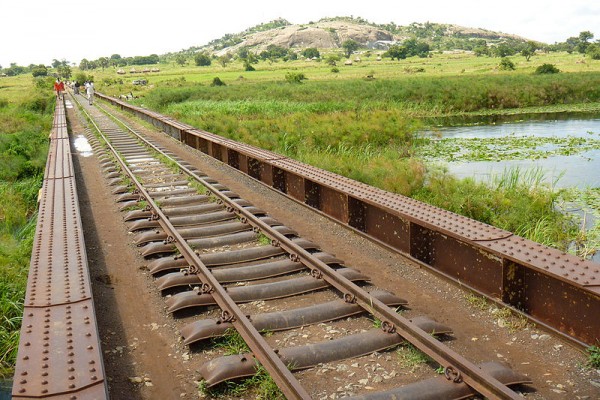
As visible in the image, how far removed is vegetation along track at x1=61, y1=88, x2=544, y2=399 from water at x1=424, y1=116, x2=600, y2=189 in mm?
8855

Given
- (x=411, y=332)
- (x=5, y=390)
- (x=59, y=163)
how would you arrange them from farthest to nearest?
1. (x=59, y=163)
2. (x=5, y=390)
3. (x=411, y=332)

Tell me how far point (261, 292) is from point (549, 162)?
1571 centimetres

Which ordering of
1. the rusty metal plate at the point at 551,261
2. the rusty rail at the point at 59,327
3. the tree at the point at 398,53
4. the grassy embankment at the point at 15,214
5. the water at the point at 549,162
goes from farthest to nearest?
the tree at the point at 398,53
the water at the point at 549,162
the grassy embankment at the point at 15,214
the rusty metal plate at the point at 551,261
the rusty rail at the point at 59,327

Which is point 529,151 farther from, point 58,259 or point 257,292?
point 58,259

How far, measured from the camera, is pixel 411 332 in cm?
538

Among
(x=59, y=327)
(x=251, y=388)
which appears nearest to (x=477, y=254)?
(x=251, y=388)

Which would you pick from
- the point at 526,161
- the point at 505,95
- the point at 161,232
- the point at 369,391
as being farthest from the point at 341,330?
the point at 505,95

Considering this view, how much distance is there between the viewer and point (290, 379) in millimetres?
4539

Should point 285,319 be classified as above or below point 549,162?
above

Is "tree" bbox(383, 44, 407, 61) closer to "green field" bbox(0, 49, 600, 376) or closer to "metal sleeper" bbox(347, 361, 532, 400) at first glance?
"green field" bbox(0, 49, 600, 376)

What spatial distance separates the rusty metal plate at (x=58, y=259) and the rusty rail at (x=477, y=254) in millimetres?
4136

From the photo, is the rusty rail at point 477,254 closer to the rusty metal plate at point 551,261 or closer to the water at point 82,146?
the rusty metal plate at point 551,261

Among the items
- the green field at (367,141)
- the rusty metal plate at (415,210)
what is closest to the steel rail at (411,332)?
the rusty metal plate at (415,210)

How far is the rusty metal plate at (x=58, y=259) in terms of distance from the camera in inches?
229
